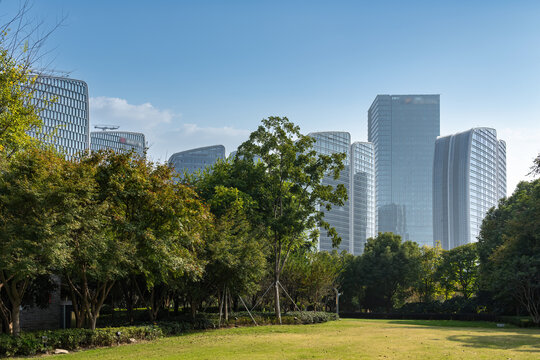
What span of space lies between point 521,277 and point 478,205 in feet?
571

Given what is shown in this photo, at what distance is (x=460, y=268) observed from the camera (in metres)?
58.8

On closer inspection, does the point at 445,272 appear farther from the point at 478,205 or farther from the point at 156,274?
the point at 478,205

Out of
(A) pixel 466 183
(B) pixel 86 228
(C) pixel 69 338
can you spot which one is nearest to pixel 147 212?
(B) pixel 86 228

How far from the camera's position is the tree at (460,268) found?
2286 inches

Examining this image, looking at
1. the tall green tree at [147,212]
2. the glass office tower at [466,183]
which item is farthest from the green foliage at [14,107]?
the glass office tower at [466,183]

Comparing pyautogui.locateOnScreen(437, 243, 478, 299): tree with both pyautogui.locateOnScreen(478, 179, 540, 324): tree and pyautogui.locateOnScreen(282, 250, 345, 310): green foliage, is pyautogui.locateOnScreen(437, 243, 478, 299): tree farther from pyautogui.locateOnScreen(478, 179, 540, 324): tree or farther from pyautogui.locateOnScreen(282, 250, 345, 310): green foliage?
pyautogui.locateOnScreen(478, 179, 540, 324): tree

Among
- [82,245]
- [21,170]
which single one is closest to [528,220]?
[82,245]

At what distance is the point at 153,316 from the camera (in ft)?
90.6

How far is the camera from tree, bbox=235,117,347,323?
35438 mm

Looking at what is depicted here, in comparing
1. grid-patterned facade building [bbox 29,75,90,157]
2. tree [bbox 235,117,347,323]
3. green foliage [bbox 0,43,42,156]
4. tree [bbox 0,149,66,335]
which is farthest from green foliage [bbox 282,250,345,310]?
grid-patterned facade building [bbox 29,75,90,157]

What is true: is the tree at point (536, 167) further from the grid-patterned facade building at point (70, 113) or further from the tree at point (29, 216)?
the grid-patterned facade building at point (70, 113)

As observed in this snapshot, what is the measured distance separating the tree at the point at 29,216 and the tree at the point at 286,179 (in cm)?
1913

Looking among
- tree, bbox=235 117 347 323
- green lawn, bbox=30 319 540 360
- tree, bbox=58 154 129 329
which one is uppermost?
tree, bbox=235 117 347 323

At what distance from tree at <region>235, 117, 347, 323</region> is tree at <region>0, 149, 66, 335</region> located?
19131 mm
